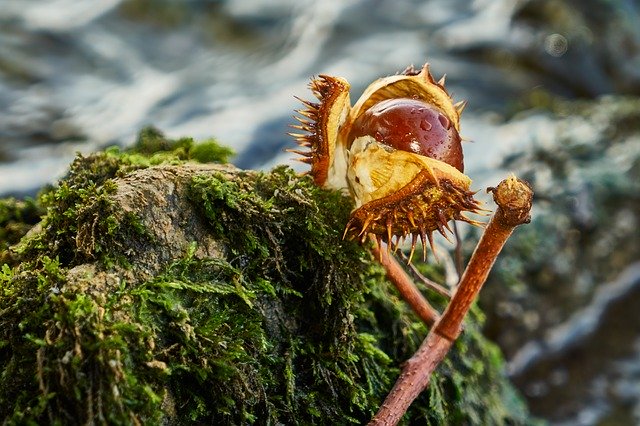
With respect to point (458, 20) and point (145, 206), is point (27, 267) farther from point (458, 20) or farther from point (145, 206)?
point (458, 20)

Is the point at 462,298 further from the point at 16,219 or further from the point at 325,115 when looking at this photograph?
the point at 16,219

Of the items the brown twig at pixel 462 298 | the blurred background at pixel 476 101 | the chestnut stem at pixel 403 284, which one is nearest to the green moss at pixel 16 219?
the chestnut stem at pixel 403 284

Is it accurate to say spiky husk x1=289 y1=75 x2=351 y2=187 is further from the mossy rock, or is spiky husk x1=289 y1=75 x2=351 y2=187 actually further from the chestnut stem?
the chestnut stem

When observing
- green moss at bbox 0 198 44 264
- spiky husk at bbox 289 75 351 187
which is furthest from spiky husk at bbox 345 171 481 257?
green moss at bbox 0 198 44 264

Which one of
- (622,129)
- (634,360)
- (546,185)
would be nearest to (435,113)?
(546,185)

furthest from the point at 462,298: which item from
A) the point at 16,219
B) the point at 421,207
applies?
the point at 16,219
